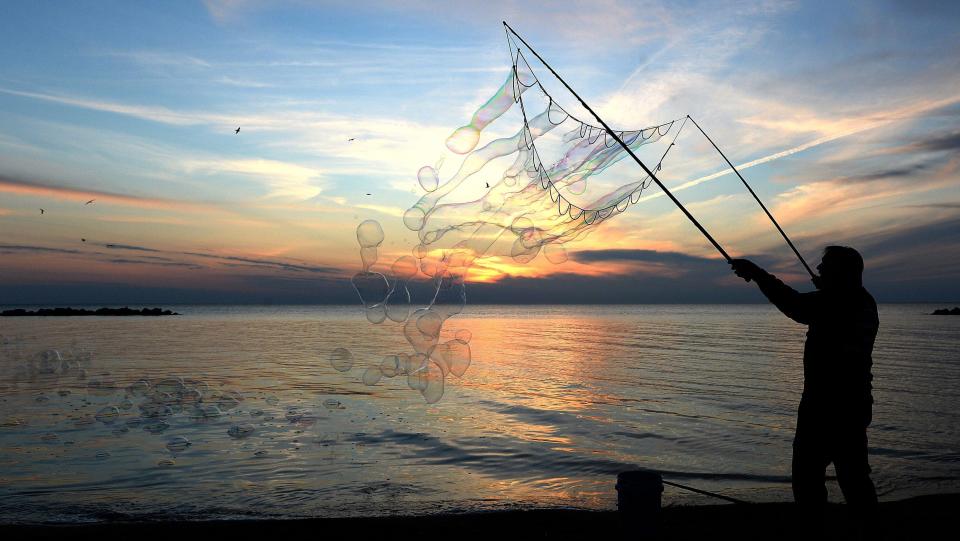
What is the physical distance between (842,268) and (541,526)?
4050 millimetres

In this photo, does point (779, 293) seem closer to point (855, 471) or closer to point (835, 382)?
point (835, 382)

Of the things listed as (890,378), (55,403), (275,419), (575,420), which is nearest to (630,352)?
(890,378)

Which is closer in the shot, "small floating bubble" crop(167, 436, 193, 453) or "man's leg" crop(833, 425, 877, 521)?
"man's leg" crop(833, 425, 877, 521)

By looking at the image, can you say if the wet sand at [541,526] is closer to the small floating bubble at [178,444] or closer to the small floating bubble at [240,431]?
the small floating bubble at [178,444]

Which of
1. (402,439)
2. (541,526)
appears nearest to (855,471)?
(541,526)

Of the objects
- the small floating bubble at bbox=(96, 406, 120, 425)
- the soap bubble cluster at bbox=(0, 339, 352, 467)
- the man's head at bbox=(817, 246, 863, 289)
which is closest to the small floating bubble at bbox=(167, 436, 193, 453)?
the soap bubble cluster at bbox=(0, 339, 352, 467)

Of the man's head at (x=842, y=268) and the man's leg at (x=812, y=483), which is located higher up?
Result: the man's head at (x=842, y=268)

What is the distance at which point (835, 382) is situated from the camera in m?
5.38

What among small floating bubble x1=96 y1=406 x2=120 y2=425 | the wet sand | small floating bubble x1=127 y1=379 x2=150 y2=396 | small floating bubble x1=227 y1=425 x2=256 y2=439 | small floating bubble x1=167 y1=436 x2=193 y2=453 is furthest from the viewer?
small floating bubble x1=127 y1=379 x2=150 y2=396

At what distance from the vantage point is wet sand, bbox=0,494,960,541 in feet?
23.0

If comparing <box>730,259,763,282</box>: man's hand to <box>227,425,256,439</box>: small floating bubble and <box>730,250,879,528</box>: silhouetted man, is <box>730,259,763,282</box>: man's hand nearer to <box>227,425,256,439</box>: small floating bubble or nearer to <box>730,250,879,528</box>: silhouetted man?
<box>730,250,879,528</box>: silhouetted man

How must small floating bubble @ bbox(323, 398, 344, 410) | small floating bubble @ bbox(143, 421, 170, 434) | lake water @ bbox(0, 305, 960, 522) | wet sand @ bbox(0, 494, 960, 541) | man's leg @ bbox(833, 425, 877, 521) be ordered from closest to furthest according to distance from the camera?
man's leg @ bbox(833, 425, 877, 521)
wet sand @ bbox(0, 494, 960, 541)
lake water @ bbox(0, 305, 960, 522)
small floating bubble @ bbox(143, 421, 170, 434)
small floating bubble @ bbox(323, 398, 344, 410)

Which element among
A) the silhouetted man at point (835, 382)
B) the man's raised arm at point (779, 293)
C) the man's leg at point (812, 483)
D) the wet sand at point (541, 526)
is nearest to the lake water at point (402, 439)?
the wet sand at point (541, 526)

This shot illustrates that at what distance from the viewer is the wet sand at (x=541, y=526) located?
23.0 ft
